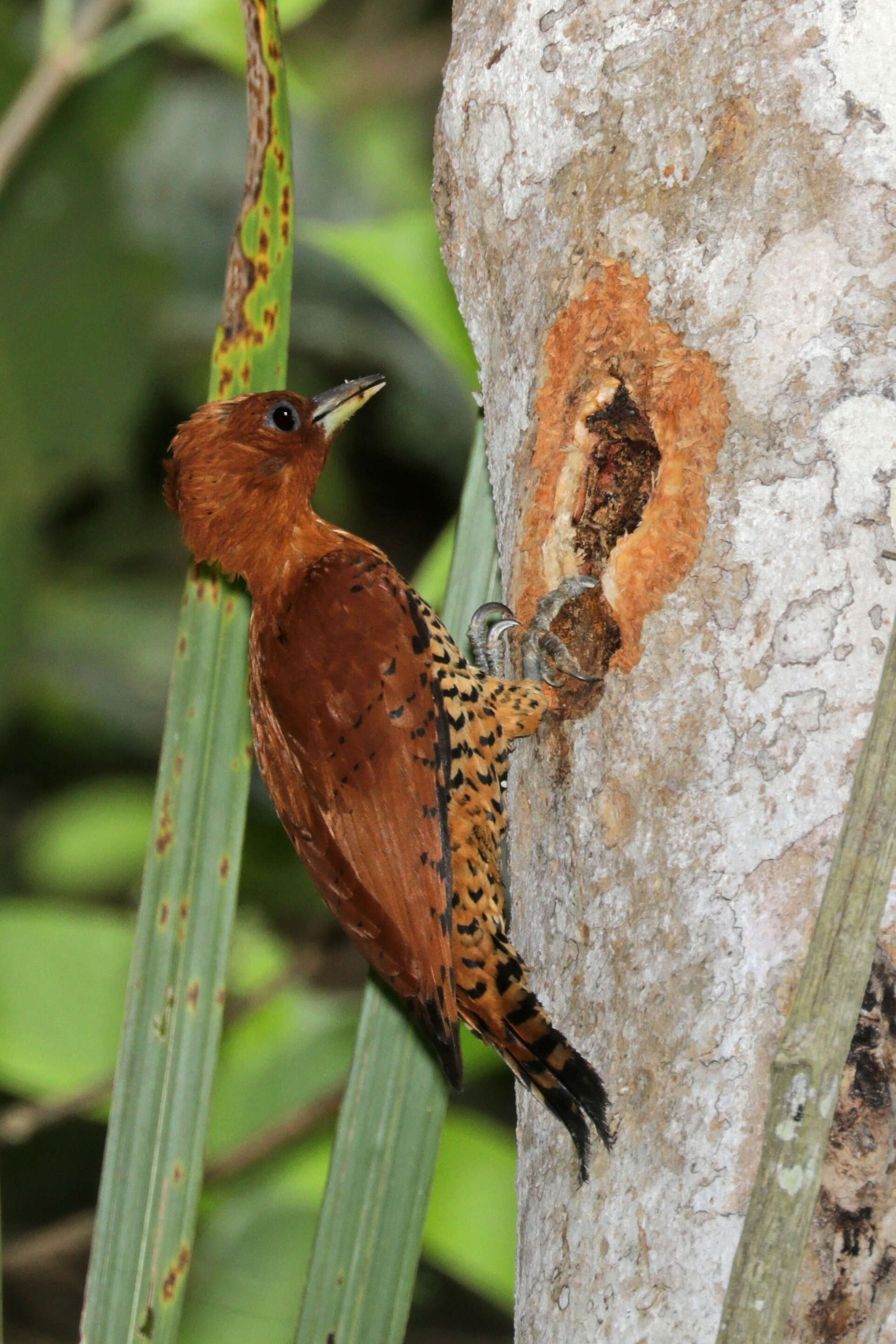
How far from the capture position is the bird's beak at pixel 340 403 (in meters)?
2.71

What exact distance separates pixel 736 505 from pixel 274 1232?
1990mm

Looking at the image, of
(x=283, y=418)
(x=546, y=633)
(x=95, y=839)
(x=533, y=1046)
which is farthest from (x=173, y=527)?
(x=533, y=1046)

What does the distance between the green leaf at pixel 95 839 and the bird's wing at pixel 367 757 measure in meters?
1.78

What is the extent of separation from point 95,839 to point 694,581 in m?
2.85

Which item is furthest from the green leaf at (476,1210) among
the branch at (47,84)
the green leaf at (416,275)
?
the branch at (47,84)

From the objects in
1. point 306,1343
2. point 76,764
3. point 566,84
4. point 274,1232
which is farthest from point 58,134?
point 306,1343

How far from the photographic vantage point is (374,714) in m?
2.34

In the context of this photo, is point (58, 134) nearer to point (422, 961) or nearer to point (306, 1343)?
point (422, 961)

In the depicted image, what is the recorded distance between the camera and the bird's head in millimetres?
2502

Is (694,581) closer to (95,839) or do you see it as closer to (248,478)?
(248,478)

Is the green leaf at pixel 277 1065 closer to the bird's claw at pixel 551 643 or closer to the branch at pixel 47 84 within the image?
the bird's claw at pixel 551 643

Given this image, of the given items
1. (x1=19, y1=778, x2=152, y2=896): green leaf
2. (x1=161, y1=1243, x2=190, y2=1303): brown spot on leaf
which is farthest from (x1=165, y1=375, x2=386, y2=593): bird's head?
(x1=19, y1=778, x2=152, y2=896): green leaf

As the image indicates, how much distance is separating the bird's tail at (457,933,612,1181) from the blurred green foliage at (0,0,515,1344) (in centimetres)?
61

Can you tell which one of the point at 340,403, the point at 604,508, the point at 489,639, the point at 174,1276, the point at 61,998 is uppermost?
the point at 340,403
